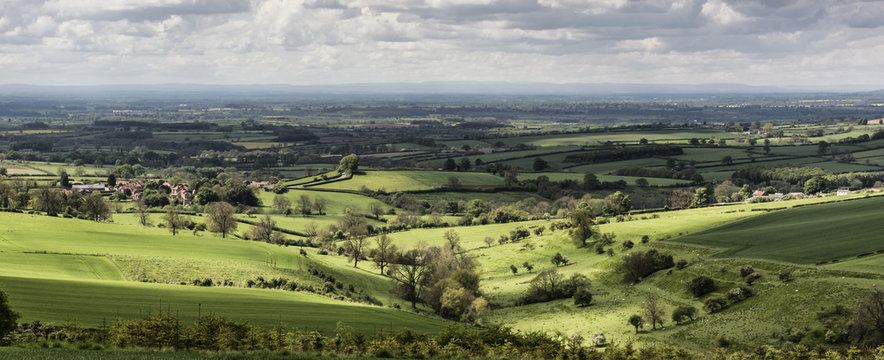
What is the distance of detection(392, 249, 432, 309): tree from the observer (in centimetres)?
7131

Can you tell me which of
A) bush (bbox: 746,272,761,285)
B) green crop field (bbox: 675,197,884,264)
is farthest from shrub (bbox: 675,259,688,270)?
bush (bbox: 746,272,761,285)

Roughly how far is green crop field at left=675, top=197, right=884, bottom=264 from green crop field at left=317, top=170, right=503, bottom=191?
3209 inches

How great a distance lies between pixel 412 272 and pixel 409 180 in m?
88.8

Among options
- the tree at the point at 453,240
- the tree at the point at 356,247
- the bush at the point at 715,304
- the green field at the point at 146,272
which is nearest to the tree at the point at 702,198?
the tree at the point at 453,240

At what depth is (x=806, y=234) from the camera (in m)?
70.7

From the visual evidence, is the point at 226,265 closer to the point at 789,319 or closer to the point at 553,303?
the point at 553,303

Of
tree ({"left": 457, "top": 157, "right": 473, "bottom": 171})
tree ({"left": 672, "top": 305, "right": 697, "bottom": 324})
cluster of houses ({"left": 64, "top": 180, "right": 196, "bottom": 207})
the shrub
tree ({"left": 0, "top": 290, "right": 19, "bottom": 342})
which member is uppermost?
tree ({"left": 0, "top": 290, "right": 19, "bottom": 342})

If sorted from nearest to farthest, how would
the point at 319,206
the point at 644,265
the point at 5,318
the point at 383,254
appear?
the point at 5,318 → the point at 644,265 → the point at 383,254 → the point at 319,206

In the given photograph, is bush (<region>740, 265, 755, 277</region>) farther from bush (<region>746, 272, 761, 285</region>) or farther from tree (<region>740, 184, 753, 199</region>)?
tree (<region>740, 184, 753, 199</region>)

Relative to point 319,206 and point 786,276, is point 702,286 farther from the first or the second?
point 319,206

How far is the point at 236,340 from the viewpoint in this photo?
34281 mm

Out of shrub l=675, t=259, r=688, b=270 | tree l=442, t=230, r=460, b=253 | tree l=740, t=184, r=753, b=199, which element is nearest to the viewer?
shrub l=675, t=259, r=688, b=270

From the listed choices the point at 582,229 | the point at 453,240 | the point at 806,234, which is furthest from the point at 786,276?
the point at 453,240

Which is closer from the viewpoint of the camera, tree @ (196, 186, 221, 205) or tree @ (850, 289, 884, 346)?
tree @ (850, 289, 884, 346)
